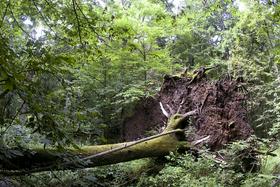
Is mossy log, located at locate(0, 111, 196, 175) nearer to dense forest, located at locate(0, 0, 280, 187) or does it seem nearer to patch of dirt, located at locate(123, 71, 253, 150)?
dense forest, located at locate(0, 0, 280, 187)

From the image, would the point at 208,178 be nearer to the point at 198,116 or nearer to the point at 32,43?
the point at 198,116

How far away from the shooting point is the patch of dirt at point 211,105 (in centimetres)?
732

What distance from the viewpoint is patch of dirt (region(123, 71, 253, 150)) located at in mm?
7324

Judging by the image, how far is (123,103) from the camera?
9.54 m

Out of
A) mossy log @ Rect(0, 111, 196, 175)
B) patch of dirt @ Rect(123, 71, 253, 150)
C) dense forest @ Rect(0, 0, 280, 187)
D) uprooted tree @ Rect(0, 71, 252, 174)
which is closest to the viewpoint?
dense forest @ Rect(0, 0, 280, 187)

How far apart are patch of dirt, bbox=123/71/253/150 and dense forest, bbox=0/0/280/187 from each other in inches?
1.0

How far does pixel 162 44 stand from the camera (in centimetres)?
1728

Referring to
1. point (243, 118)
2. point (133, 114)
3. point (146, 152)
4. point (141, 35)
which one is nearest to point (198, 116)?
point (243, 118)

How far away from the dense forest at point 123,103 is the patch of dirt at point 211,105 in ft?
0.08

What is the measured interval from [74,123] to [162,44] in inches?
611

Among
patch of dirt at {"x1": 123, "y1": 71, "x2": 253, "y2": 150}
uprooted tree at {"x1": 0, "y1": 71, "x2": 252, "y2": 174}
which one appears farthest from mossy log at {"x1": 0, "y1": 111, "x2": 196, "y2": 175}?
patch of dirt at {"x1": 123, "y1": 71, "x2": 253, "y2": 150}

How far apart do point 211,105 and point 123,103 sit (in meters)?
2.88

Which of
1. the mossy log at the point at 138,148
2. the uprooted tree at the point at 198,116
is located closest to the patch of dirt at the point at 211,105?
the uprooted tree at the point at 198,116

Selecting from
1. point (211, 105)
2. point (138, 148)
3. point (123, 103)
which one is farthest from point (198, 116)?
point (123, 103)
